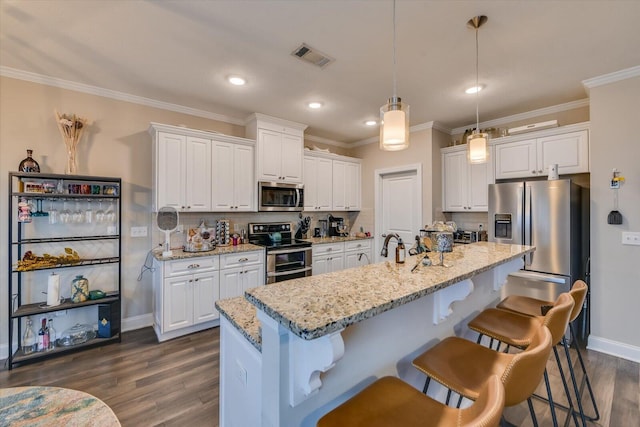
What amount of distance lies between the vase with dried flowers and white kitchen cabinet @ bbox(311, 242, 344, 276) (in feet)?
9.59

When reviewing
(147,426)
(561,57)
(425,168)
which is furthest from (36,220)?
(561,57)

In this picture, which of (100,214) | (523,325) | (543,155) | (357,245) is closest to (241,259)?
(100,214)

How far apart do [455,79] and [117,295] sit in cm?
418

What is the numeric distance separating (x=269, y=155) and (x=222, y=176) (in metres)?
0.72

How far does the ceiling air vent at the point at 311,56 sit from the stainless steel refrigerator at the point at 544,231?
2533 mm

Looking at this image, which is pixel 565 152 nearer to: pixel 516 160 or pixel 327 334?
pixel 516 160

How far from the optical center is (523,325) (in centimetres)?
167

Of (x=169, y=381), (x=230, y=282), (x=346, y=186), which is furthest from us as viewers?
(x=346, y=186)

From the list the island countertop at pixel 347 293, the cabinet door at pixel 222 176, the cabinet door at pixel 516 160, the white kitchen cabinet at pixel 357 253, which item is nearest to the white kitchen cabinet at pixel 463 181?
the cabinet door at pixel 516 160

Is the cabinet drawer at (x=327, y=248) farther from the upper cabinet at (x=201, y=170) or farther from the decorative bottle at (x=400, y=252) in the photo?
the decorative bottle at (x=400, y=252)

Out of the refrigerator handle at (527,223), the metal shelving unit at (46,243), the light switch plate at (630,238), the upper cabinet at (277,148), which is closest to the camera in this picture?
the metal shelving unit at (46,243)

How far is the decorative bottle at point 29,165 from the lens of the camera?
258 cm

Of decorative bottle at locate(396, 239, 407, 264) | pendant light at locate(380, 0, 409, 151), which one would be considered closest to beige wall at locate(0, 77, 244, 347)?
pendant light at locate(380, 0, 409, 151)

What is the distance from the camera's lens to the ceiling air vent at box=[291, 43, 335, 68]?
7.57ft
